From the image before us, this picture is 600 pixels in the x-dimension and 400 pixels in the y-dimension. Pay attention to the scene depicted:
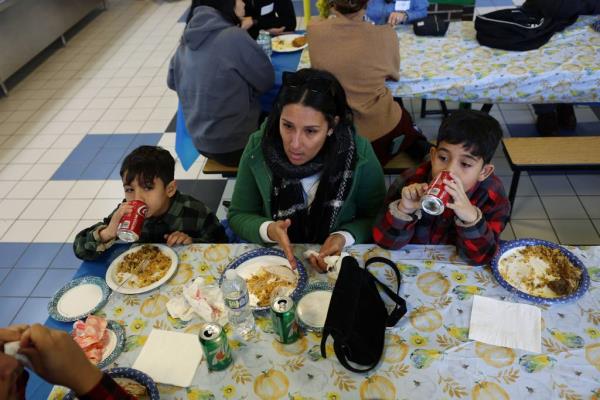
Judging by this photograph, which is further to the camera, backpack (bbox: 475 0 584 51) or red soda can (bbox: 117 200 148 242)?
backpack (bbox: 475 0 584 51)

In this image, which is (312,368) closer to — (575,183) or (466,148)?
(466,148)

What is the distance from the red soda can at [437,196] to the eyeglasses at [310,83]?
0.57m

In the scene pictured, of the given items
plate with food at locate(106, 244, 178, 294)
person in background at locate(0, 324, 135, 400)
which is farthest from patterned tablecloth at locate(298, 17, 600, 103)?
person in background at locate(0, 324, 135, 400)

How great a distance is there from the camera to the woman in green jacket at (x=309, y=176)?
1.61 m

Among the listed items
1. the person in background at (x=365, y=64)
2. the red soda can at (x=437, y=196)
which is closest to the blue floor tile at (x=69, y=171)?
the person in background at (x=365, y=64)

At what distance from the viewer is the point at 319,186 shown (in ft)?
5.76

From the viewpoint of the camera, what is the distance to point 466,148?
152cm

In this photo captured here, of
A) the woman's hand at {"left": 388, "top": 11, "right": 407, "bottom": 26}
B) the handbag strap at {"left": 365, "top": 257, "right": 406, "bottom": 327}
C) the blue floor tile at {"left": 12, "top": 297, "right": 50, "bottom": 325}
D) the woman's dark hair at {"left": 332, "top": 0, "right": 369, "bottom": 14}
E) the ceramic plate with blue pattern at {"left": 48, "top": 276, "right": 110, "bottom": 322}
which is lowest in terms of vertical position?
the blue floor tile at {"left": 12, "top": 297, "right": 50, "bottom": 325}

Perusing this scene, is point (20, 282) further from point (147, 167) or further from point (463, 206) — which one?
point (463, 206)

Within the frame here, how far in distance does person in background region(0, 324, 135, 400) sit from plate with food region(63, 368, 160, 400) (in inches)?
6.4

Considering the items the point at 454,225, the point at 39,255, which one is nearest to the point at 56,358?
the point at 454,225

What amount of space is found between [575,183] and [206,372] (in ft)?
9.98

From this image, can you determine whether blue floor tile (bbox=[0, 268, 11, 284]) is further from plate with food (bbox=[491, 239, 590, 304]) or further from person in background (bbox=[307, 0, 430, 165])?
plate with food (bbox=[491, 239, 590, 304])

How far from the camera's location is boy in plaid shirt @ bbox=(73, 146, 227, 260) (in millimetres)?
1692
